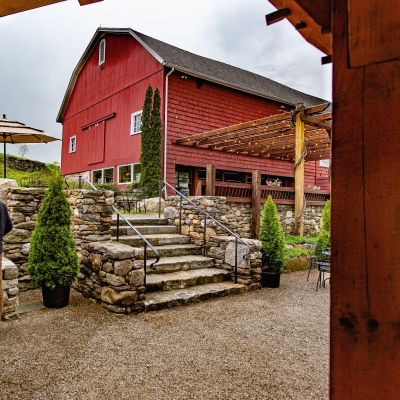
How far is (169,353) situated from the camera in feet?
11.5

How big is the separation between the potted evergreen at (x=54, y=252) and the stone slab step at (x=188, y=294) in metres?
1.32

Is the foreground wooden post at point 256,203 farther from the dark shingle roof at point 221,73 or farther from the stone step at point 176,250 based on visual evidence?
the dark shingle roof at point 221,73

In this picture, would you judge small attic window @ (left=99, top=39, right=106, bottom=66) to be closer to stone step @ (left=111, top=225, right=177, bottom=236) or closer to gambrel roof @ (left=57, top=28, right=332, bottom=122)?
gambrel roof @ (left=57, top=28, right=332, bottom=122)

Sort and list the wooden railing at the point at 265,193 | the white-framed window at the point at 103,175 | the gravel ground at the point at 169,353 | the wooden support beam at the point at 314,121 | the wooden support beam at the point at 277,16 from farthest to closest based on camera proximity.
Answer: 1. the white-framed window at the point at 103,175
2. the wooden railing at the point at 265,193
3. the wooden support beam at the point at 314,121
4. the gravel ground at the point at 169,353
5. the wooden support beam at the point at 277,16

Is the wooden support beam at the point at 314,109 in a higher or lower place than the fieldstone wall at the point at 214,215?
higher

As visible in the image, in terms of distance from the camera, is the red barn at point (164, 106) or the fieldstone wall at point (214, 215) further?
the red barn at point (164, 106)

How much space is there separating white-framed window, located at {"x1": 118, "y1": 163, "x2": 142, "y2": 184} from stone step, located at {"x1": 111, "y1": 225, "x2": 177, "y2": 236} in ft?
18.5

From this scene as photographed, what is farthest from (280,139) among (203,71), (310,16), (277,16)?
(310,16)

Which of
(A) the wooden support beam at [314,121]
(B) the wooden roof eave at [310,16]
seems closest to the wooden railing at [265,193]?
(A) the wooden support beam at [314,121]

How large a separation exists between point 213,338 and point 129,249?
1.92 meters

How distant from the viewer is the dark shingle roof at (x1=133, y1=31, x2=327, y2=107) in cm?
1337

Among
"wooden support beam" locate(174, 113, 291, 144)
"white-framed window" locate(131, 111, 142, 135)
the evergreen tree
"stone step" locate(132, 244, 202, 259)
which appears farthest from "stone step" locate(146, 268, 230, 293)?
"white-framed window" locate(131, 111, 142, 135)

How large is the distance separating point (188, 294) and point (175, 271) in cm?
98

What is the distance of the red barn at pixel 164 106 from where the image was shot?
12.9m
